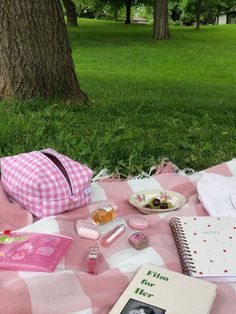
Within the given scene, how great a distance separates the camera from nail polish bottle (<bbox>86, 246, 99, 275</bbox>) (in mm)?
1819

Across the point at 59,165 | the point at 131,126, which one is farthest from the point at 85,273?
the point at 131,126

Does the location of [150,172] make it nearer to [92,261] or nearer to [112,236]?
[112,236]

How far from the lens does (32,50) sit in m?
4.43

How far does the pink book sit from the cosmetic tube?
16 centimetres

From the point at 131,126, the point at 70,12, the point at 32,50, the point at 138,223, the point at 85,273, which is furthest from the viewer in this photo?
the point at 70,12

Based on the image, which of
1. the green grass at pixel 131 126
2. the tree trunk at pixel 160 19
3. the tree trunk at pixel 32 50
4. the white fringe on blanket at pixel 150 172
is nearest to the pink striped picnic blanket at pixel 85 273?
the white fringe on blanket at pixel 150 172

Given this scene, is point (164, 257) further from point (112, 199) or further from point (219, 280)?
point (112, 199)

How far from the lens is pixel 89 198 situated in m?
2.42

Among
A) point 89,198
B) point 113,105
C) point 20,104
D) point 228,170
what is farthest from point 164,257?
point 113,105

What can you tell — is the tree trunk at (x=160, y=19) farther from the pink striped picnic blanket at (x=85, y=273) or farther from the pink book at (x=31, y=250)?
the pink book at (x=31, y=250)

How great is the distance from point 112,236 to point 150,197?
496mm

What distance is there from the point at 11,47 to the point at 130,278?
10.4ft

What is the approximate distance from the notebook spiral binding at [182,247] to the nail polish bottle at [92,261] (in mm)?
349

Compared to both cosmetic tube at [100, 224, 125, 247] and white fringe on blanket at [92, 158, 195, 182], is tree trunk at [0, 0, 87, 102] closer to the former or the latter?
white fringe on blanket at [92, 158, 195, 182]
